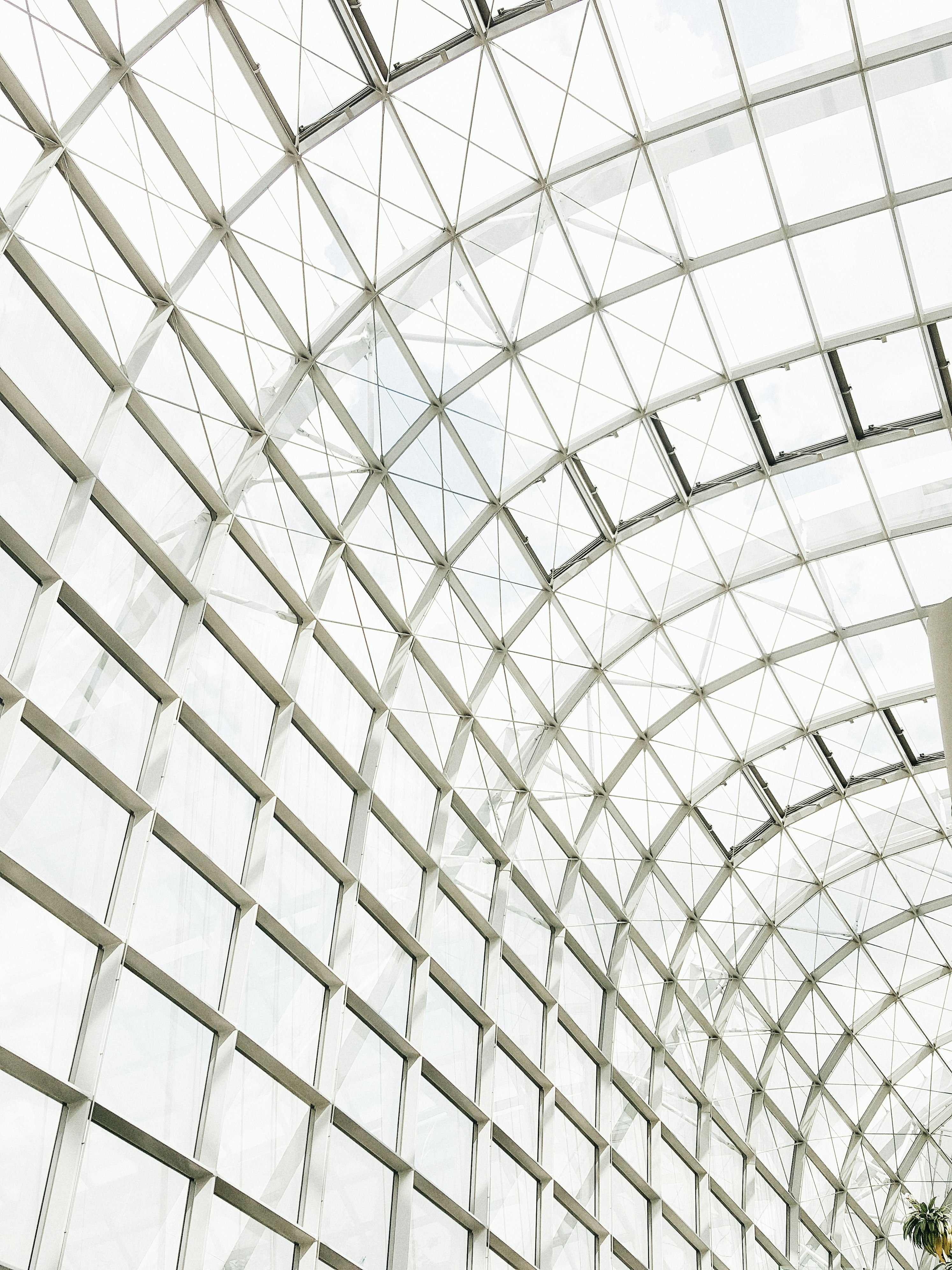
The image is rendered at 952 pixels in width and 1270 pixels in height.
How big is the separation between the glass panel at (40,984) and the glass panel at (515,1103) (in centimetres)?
1531

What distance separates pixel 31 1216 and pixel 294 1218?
7550 millimetres

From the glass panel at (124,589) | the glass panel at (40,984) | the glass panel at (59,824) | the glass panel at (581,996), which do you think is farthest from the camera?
the glass panel at (581,996)

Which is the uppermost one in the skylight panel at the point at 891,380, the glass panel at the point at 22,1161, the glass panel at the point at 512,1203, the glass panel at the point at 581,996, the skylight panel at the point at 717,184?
the skylight panel at the point at 717,184

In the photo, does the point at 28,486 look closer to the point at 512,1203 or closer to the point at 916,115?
the point at 916,115

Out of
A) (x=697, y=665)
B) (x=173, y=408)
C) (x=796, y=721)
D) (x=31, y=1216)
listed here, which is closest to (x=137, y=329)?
(x=173, y=408)

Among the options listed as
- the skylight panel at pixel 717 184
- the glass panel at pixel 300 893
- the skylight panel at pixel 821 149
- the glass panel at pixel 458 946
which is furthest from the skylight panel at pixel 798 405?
the glass panel at pixel 300 893

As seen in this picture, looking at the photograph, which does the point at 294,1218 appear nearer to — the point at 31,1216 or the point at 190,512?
the point at 31,1216

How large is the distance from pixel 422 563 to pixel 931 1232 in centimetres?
3630

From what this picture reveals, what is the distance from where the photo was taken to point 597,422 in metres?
32.5

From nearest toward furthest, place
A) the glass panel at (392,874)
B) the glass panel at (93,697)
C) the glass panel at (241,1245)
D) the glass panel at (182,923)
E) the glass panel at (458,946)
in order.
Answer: the glass panel at (93,697) < the glass panel at (241,1245) < the glass panel at (182,923) < the glass panel at (392,874) < the glass panel at (458,946)

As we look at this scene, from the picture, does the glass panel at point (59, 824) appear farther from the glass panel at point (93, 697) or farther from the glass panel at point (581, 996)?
the glass panel at point (581, 996)

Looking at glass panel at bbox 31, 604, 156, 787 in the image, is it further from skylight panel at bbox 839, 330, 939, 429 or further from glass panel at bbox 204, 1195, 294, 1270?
skylight panel at bbox 839, 330, 939, 429

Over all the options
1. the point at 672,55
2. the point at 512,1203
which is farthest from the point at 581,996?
the point at 672,55

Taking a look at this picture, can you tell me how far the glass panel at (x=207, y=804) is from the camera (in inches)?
936
